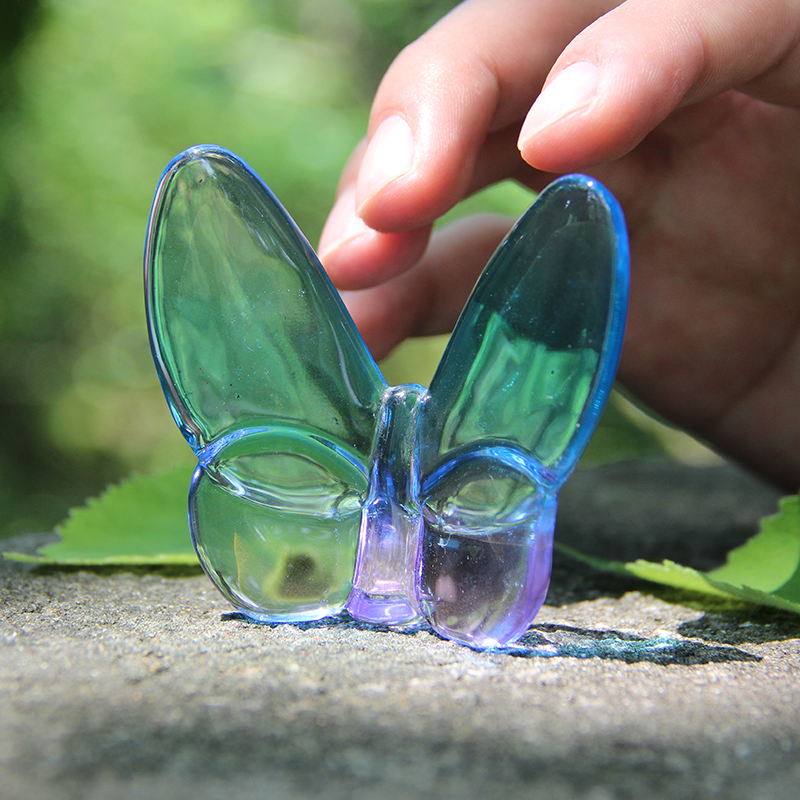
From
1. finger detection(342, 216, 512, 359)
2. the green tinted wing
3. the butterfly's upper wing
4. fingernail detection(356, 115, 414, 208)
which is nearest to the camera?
the green tinted wing

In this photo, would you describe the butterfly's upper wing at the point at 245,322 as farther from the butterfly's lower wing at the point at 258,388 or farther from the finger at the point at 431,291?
the finger at the point at 431,291

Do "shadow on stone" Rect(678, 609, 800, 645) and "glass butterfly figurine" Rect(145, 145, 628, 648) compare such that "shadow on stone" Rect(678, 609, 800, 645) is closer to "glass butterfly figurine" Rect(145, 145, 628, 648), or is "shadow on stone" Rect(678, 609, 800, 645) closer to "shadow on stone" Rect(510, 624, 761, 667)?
"shadow on stone" Rect(510, 624, 761, 667)

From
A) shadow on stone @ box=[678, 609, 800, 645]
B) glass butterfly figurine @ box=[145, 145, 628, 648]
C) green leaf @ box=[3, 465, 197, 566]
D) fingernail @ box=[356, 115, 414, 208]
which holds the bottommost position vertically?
green leaf @ box=[3, 465, 197, 566]

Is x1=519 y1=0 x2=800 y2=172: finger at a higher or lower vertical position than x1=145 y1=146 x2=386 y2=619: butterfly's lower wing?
higher

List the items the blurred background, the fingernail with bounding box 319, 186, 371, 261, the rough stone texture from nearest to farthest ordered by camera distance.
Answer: the rough stone texture, the fingernail with bounding box 319, 186, 371, 261, the blurred background

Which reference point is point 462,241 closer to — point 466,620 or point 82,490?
point 466,620

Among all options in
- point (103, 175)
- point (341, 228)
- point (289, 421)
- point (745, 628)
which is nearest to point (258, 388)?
point (289, 421)

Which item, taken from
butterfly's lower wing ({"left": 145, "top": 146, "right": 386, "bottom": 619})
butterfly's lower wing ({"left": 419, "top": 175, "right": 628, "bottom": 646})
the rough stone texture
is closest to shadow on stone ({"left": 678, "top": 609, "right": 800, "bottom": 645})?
the rough stone texture
